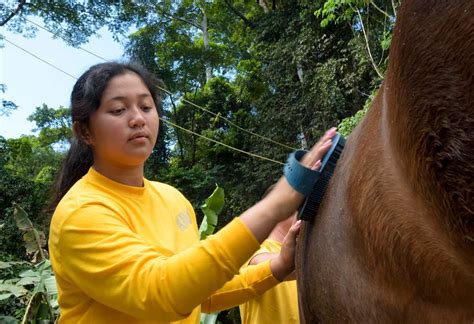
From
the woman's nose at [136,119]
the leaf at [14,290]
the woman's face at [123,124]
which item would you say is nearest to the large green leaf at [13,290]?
the leaf at [14,290]

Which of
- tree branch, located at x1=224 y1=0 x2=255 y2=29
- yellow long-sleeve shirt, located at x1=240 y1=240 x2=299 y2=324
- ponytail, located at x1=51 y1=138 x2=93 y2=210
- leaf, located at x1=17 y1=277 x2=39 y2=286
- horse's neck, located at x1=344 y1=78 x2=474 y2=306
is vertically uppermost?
tree branch, located at x1=224 y1=0 x2=255 y2=29

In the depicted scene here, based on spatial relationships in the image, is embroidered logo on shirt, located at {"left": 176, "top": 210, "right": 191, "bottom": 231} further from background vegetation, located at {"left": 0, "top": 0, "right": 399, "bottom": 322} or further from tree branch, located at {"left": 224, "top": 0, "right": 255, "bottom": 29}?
tree branch, located at {"left": 224, "top": 0, "right": 255, "bottom": 29}

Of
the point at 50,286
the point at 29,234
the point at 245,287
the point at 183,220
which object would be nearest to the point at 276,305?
the point at 245,287

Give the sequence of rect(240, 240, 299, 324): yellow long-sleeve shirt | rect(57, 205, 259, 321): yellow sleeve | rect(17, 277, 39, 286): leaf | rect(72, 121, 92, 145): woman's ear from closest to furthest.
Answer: rect(57, 205, 259, 321): yellow sleeve < rect(72, 121, 92, 145): woman's ear < rect(240, 240, 299, 324): yellow long-sleeve shirt < rect(17, 277, 39, 286): leaf

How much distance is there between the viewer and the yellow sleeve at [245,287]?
71.0 inches

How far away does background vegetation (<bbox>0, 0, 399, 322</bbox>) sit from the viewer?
36.9 ft

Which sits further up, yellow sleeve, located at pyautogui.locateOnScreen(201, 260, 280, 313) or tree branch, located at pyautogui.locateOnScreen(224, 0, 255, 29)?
tree branch, located at pyautogui.locateOnScreen(224, 0, 255, 29)

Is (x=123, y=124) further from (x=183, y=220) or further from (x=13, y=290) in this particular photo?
(x=13, y=290)

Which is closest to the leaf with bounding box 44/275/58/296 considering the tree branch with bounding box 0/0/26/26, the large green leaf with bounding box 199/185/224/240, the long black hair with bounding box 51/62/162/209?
the large green leaf with bounding box 199/185/224/240

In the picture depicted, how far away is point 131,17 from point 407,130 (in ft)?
63.6

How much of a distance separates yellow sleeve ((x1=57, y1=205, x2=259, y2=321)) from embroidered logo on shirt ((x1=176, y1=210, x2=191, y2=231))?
1.31ft

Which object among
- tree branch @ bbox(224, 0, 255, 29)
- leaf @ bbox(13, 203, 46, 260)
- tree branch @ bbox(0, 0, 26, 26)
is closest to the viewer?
leaf @ bbox(13, 203, 46, 260)

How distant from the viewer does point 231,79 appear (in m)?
21.6

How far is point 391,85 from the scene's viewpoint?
92 cm
